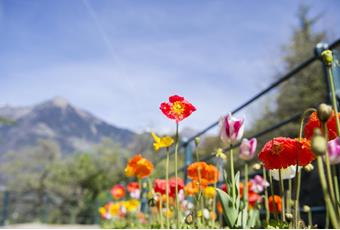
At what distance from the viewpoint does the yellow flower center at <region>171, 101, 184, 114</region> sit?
83cm

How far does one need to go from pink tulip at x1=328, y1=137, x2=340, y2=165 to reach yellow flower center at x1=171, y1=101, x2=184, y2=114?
297 millimetres

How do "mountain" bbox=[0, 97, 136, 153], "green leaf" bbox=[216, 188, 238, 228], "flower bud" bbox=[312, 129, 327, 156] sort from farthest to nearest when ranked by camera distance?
"mountain" bbox=[0, 97, 136, 153], "green leaf" bbox=[216, 188, 238, 228], "flower bud" bbox=[312, 129, 327, 156]

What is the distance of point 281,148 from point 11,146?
12743 cm

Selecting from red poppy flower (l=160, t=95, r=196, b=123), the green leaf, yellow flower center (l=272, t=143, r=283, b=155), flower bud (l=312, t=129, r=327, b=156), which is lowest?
the green leaf

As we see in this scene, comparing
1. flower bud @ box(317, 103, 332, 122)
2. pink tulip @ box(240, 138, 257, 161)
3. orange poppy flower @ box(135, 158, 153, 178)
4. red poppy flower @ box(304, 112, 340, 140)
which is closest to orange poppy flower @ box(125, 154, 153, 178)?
orange poppy flower @ box(135, 158, 153, 178)

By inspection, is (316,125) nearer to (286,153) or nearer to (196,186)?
(286,153)

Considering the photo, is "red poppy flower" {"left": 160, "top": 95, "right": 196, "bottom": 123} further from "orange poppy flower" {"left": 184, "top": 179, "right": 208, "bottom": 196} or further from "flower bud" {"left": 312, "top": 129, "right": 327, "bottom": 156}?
"flower bud" {"left": 312, "top": 129, "right": 327, "bottom": 156}

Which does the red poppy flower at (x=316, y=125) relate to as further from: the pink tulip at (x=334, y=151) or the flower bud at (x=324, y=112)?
the flower bud at (x=324, y=112)

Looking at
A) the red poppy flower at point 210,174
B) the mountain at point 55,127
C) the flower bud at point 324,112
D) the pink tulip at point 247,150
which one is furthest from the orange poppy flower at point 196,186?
the mountain at point 55,127

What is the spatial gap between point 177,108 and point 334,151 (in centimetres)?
32

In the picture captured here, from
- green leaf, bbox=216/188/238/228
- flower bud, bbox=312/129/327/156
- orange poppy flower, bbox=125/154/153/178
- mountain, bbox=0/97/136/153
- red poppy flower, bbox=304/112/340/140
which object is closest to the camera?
flower bud, bbox=312/129/327/156

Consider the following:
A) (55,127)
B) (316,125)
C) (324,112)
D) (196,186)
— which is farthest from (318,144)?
(55,127)

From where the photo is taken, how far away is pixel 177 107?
0.83 m

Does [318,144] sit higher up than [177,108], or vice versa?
[177,108]
